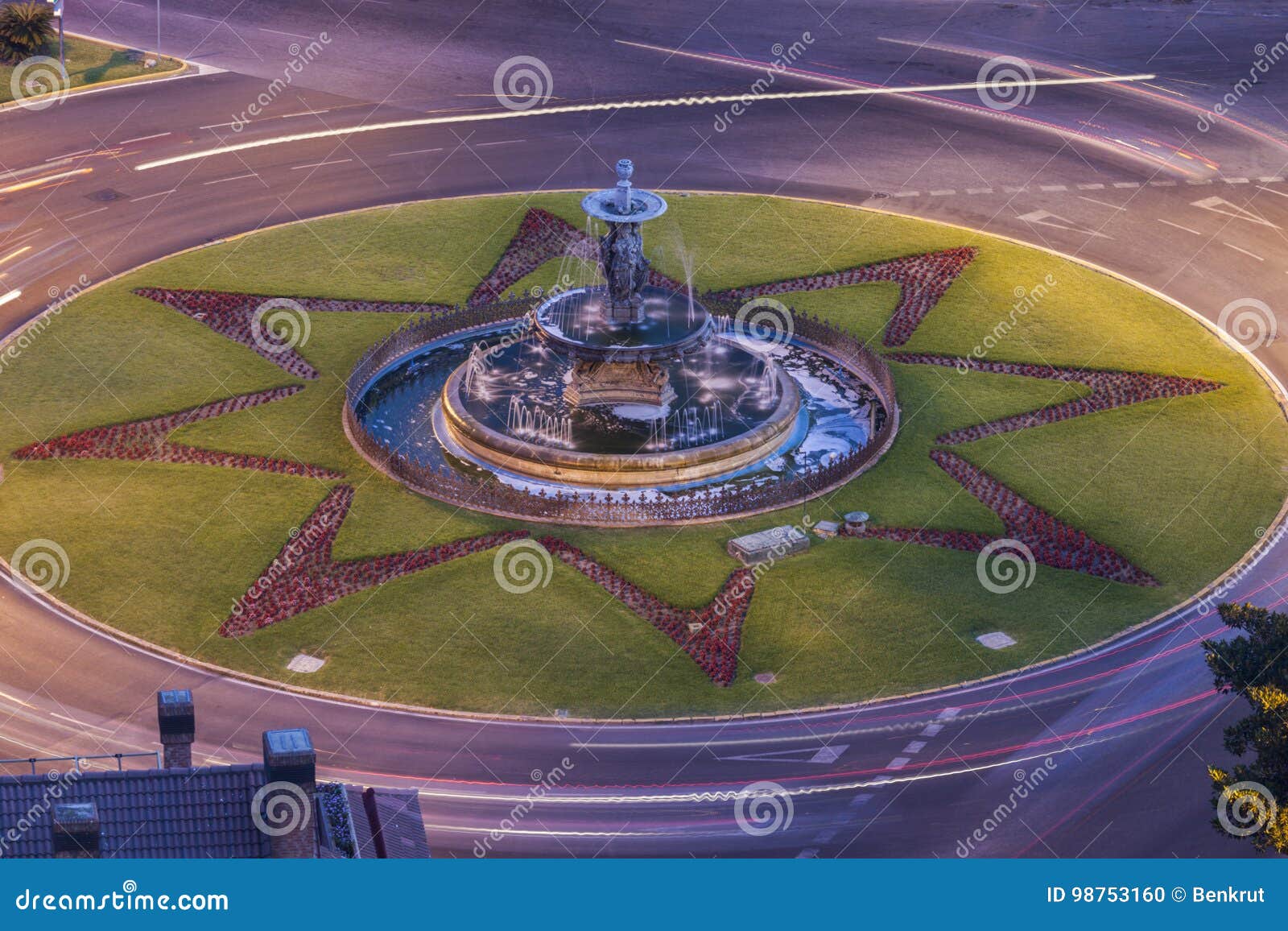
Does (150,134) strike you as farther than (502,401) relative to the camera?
Yes

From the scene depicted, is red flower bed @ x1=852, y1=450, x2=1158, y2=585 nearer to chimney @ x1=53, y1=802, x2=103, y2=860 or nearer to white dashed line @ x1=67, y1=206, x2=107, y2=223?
chimney @ x1=53, y1=802, x2=103, y2=860

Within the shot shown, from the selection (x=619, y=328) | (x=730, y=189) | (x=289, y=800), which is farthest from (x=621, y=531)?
(x=730, y=189)

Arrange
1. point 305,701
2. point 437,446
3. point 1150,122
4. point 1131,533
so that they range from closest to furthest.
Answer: point 305,701 → point 1131,533 → point 437,446 → point 1150,122

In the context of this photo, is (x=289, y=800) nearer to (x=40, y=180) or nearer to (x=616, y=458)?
(x=616, y=458)

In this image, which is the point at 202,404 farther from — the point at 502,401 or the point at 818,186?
the point at 818,186

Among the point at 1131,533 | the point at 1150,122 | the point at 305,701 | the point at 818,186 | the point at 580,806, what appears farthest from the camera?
the point at 1150,122

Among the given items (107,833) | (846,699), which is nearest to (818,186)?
(846,699)
